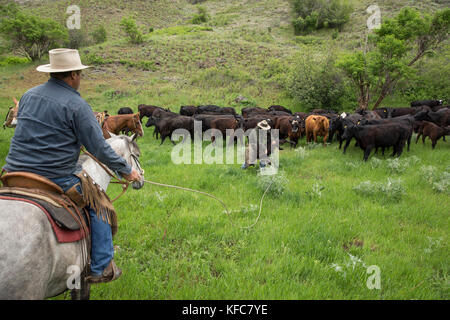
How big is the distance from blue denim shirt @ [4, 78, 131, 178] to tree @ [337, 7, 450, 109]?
1841cm

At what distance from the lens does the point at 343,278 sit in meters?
3.60

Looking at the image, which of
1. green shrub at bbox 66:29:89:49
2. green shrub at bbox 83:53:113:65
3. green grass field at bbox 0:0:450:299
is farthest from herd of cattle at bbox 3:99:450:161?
green shrub at bbox 66:29:89:49

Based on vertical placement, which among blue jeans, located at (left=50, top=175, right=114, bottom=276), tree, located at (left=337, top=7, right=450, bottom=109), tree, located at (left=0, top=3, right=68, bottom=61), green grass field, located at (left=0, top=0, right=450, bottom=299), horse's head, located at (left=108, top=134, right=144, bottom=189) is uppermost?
tree, located at (left=0, top=3, right=68, bottom=61)

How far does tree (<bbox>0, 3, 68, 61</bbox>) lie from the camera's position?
3181 centimetres

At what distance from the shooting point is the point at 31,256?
2.11 metres

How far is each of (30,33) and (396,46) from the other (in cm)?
3850

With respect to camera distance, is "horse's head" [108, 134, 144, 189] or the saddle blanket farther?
"horse's head" [108, 134, 144, 189]

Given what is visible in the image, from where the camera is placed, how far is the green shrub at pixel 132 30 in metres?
36.6

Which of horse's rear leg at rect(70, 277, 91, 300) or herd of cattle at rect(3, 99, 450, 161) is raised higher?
herd of cattle at rect(3, 99, 450, 161)

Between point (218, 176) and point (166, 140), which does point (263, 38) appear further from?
point (218, 176)

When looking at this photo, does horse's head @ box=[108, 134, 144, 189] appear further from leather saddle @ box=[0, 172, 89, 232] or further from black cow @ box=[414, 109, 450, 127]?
black cow @ box=[414, 109, 450, 127]

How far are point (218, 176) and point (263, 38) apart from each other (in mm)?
39537

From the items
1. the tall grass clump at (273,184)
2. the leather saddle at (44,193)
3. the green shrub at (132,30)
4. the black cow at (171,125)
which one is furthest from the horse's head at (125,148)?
the green shrub at (132,30)
